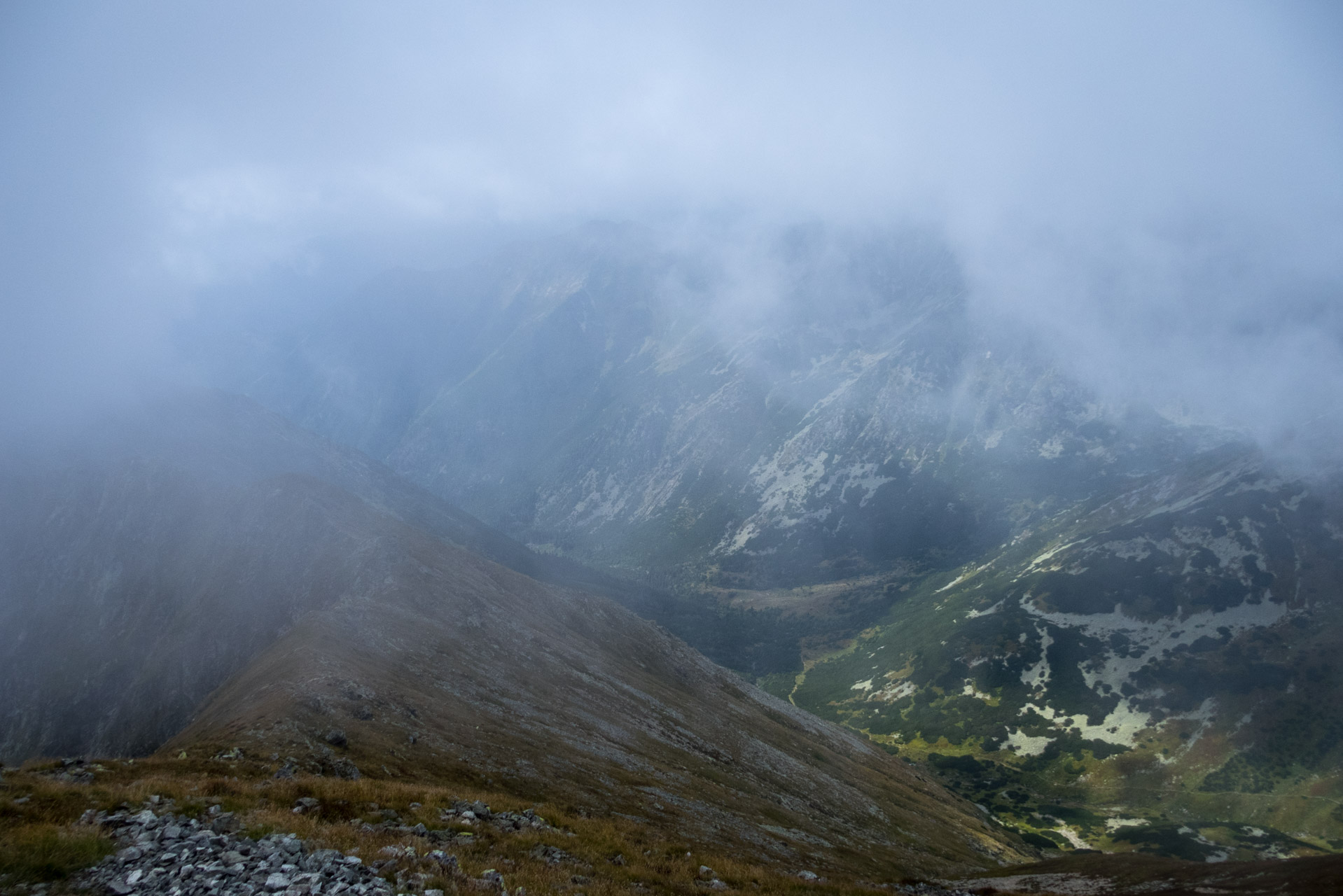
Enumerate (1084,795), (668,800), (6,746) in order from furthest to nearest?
(1084,795), (6,746), (668,800)

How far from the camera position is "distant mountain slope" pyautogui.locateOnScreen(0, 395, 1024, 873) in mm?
53375

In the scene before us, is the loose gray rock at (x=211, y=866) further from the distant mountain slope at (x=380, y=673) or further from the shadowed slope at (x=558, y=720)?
the distant mountain slope at (x=380, y=673)

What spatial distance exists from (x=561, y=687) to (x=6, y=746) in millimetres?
90308

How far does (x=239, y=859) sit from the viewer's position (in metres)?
17.3

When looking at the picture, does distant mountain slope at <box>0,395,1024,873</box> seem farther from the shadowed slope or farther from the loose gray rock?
the loose gray rock

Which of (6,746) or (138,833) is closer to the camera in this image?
(138,833)

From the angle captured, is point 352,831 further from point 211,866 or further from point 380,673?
point 380,673

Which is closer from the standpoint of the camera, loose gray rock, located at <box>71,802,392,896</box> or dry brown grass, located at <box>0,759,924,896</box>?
loose gray rock, located at <box>71,802,392,896</box>

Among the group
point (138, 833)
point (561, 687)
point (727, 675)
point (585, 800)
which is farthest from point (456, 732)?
point (727, 675)

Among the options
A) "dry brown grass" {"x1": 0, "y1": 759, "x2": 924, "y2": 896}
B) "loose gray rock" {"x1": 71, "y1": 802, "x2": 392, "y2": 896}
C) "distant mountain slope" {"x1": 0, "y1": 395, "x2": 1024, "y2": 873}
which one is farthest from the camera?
"distant mountain slope" {"x1": 0, "y1": 395, "x2": 1024, "y2": 873}

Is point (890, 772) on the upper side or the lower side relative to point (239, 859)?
lower

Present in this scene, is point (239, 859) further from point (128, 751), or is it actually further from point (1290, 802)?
point (1290, 802)

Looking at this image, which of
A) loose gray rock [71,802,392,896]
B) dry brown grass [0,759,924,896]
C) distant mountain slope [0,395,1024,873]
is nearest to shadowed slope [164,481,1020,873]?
distant mountain slope [0,395,1024,873]

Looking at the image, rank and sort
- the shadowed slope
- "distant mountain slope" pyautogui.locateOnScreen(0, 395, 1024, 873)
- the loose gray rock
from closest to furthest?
the loose gray rock
the shadowed slope
"distant mountain slope" pyautogui.locateOnScreen(0, 395, 1024, 873)
